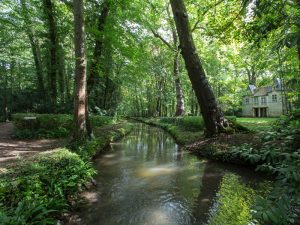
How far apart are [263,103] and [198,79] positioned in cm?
3325

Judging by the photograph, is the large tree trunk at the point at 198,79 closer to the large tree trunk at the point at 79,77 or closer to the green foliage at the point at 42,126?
the large tree trunk at the point at 79,77

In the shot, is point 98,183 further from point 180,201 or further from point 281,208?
point 281,208

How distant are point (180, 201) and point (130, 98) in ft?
168

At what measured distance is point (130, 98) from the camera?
55.2 meters

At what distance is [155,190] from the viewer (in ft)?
17.3

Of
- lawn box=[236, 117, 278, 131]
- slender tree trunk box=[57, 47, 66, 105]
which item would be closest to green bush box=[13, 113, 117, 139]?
slender tree trunk box=[57, 47, 66, 105]

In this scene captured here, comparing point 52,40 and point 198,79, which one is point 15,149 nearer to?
point 198,79

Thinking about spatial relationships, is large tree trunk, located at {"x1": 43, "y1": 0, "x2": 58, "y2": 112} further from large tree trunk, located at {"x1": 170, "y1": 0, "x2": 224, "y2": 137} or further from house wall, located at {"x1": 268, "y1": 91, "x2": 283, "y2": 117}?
house wall, located at {"x1": 268, "y1": 91, "x2": 283, "y2": 117}

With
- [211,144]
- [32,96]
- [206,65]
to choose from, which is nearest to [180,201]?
[211,144]

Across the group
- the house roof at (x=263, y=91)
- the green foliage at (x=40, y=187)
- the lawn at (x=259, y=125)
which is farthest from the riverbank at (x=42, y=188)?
the house roof at (x=263, y=91)

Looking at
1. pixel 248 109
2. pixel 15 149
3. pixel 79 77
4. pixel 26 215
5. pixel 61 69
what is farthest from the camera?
pixel 248 109

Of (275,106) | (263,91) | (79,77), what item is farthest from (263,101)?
(79,77)

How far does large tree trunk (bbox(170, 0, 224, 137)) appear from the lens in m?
9.48

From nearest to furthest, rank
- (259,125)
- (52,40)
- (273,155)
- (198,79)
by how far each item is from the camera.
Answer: (273,155) < (198,79) < (259,125) < (52,40)
